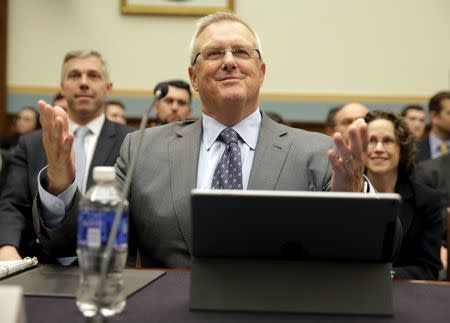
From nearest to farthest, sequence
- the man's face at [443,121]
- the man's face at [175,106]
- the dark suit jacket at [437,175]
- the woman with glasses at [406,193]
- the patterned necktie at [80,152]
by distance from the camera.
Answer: the woman with glasses at [406,193], the patterned necktie at [80,152], the dark suit jacket at [437,175], the man's face at [175,106], the man's face at [443,121]

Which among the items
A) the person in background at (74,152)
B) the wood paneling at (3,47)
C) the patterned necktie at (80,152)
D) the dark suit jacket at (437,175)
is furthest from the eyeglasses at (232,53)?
the wood paneling at (3,47)

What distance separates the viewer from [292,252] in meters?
1.35

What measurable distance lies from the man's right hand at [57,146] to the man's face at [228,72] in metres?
0.63

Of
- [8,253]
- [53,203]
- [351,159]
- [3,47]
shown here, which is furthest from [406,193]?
[3,47]

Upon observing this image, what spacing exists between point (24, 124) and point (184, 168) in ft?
14.3

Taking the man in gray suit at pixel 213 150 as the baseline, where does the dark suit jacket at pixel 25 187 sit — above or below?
below

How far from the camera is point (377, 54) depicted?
645 centimetres

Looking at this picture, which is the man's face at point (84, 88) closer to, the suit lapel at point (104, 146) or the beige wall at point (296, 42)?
the suit lapel at point (104, 146)

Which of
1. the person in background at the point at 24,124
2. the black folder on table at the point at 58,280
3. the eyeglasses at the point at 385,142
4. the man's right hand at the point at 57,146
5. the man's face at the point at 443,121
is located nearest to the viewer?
the black folder on table at the point at 58,280

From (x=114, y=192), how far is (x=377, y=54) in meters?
5.35

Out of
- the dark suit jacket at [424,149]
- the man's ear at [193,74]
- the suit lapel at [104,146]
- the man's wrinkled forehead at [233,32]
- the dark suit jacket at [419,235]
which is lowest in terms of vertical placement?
the dark suit jacket at [419,235]

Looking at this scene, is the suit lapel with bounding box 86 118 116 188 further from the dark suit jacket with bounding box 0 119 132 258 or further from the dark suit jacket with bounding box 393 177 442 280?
the dark suit jacket with bounding box 393 177 442 280

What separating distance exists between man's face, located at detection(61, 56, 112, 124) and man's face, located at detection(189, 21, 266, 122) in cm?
159

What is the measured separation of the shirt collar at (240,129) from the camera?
231 centimetres
